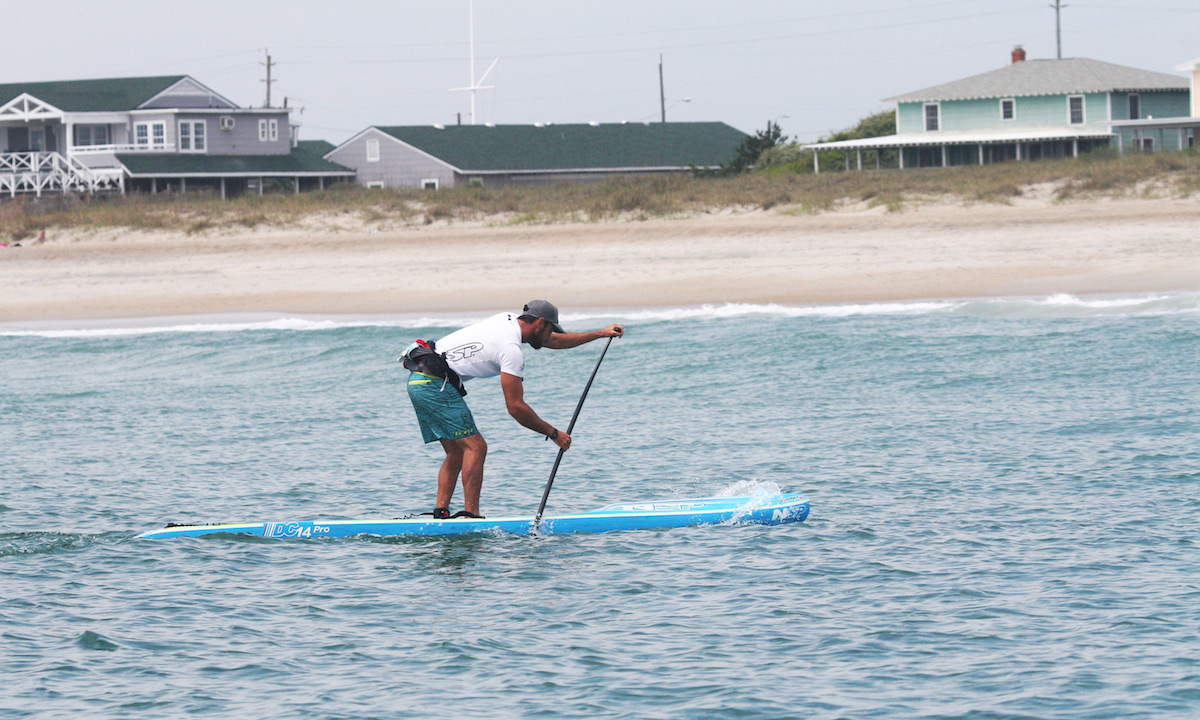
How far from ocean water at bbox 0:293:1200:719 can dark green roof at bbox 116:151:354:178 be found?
36159mm

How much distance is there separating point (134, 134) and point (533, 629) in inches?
2053

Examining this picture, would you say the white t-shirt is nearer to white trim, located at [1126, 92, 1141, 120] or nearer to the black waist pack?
the black waist pack

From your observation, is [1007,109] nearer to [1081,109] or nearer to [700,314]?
[1081,109]

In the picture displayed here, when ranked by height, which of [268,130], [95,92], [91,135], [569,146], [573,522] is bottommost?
[573,522]

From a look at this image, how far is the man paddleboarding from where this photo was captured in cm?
894

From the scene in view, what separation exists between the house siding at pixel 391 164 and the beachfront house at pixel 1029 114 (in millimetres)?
16430

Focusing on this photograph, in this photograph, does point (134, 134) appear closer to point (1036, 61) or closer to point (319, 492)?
point (1036, 61)

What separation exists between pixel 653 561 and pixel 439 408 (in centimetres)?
183

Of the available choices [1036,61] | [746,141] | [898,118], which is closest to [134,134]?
[746,141]

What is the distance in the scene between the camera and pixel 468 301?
1043 inches

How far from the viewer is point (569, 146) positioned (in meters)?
61.3

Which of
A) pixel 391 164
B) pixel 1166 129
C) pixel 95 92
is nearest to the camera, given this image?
pixel 1166 129

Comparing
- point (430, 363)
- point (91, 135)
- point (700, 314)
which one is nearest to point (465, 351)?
point (430, 363)

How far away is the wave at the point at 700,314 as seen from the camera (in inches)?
890
